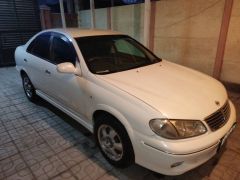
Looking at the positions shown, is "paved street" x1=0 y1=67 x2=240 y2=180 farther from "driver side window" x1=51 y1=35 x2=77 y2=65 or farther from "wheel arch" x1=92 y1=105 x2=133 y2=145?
"driver side window" x1=51 y1=35 x2=77 y2=65

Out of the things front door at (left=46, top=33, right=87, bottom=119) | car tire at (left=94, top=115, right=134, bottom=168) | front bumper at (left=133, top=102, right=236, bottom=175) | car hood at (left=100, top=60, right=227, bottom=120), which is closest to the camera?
front bumper at (left=133, top=102, right=236, bottom=175)

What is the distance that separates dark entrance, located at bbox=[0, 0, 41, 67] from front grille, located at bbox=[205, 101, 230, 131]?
7552mm

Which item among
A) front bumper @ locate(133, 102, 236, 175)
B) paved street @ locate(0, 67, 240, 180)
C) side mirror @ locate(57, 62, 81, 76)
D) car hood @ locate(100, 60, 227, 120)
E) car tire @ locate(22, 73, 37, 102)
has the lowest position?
paved street @ locate(0, 67, 240, 180)

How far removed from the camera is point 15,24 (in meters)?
7.33

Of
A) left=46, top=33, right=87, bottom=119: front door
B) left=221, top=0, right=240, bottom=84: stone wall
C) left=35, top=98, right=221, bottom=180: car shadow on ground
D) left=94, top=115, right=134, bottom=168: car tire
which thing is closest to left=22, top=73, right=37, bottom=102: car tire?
left=46, top=33, right=87, bottom=119: front door

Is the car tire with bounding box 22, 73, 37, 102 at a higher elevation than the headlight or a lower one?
lower

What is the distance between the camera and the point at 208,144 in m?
1.76

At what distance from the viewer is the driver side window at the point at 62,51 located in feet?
8.55

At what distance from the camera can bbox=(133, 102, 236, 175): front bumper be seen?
1678mm

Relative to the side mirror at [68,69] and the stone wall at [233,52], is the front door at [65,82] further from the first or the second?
the stone wall at [233,52]

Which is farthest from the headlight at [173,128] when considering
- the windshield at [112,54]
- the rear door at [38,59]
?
the rear door at [38,59]

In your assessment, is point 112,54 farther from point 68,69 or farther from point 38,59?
point 38,59

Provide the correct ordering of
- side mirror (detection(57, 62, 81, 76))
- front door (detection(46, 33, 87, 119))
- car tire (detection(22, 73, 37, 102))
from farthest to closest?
car tire (detection(22, 73, 37, 102))
front door (detection(46, 33, 87, 119))
side mirror (detection(57, 62, 81, 76))

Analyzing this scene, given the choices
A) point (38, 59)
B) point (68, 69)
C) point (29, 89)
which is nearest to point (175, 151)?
point (68, 69)
